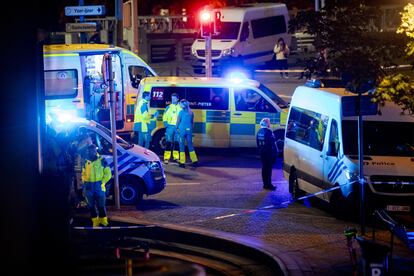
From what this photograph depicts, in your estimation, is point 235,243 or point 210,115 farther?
point 210,115

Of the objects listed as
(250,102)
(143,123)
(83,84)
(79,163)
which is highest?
(83,84)

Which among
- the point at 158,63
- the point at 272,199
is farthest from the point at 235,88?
the point at 158,63

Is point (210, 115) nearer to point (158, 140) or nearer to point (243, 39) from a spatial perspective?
point (158, 140)

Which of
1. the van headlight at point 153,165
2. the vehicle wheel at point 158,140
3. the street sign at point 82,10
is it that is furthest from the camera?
the vehicle wheel at point 158,140

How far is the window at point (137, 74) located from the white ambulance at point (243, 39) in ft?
31.3

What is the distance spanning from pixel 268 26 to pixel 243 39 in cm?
206

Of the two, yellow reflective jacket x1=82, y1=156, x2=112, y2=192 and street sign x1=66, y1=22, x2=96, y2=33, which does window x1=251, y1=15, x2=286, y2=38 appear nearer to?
street sign x1=66, y1=22, x2=96, y2=33

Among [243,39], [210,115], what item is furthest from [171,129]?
[243,39]

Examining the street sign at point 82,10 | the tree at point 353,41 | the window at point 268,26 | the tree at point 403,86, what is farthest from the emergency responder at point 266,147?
the window at point 268,26

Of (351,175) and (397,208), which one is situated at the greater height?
(351,175)

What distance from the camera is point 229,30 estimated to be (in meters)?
35.2

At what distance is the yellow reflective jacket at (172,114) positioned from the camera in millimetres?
20156

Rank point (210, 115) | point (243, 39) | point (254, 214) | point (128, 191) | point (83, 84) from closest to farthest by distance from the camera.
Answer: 1. point (254, 214)
2. point (128, 191)
3. point (210, 115)
4. point (83, 84)
5. point (243, 39)

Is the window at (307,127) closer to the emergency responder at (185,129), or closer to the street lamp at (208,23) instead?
the emergency responder at (185,129)
